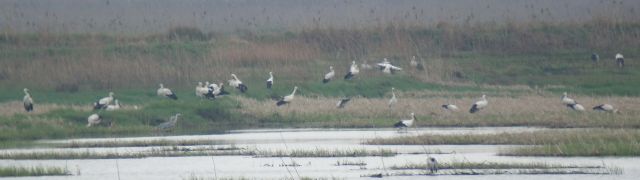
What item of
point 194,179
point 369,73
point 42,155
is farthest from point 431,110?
point 194,179

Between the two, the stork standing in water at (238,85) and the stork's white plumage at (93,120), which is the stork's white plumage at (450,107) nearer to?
the stork standing in water at (238,85)

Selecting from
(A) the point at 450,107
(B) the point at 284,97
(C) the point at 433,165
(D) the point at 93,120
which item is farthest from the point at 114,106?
(C) the point at 433,165

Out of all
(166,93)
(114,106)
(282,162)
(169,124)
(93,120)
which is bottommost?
(282,162)

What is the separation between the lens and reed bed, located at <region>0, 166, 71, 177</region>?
17.7 m

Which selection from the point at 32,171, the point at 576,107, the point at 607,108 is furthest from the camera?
the point at 576,107

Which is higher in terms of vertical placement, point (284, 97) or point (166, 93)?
point (166, 93)

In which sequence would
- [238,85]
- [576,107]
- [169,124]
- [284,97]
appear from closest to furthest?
[169,124], [576,107], [284,97], [238,85]

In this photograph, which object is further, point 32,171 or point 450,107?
point 450,107

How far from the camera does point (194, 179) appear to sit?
16.3 meters

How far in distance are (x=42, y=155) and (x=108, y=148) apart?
2.01 metres

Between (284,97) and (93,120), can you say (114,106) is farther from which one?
(284,97)

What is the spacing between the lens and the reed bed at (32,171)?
17719mm

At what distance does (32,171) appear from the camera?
58.3ft

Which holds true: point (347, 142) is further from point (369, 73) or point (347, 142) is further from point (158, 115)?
point (369, 73)
